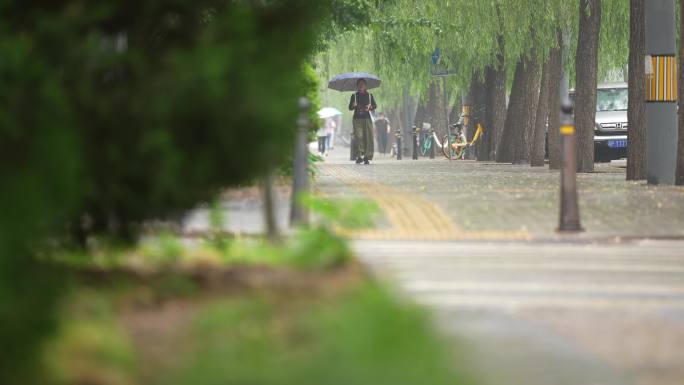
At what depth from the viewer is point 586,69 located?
33.7 m

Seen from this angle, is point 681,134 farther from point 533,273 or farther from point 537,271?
point 533,273

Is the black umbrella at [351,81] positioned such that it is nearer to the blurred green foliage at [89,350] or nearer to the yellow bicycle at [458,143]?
the yellow bicycle at [458,143]

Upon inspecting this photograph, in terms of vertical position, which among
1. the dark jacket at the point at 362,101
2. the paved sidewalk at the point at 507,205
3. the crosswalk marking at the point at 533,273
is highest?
the dark jacket at the point at 362,101

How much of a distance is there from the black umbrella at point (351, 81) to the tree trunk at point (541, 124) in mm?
11057

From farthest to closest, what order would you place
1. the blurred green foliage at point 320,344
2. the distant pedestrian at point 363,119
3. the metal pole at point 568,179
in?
1. the distant pedestrian at point 363,119
2. the metal pole at point 568,179
3. the blurred green foliage at point 320,344

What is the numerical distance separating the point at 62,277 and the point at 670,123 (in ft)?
71.9

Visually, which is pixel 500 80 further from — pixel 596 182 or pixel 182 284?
pixel 182 284

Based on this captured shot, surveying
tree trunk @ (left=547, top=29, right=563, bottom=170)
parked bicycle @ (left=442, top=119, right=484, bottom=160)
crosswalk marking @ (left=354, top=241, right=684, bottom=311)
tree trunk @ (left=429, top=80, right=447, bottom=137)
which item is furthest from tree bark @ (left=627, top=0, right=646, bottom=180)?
tree trunk @ (left=429, top=80, right=447, bottom=137)

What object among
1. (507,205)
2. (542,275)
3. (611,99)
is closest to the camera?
(542,275)

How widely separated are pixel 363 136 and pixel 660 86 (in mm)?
15299

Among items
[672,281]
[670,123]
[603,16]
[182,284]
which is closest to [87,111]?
[182,284]

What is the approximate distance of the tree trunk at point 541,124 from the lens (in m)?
38.5

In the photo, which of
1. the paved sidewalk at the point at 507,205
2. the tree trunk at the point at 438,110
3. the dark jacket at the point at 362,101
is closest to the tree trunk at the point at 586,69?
the paved sidewalk at the point at 507,205

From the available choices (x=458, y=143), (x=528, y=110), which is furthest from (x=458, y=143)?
(x=528, y=110)
